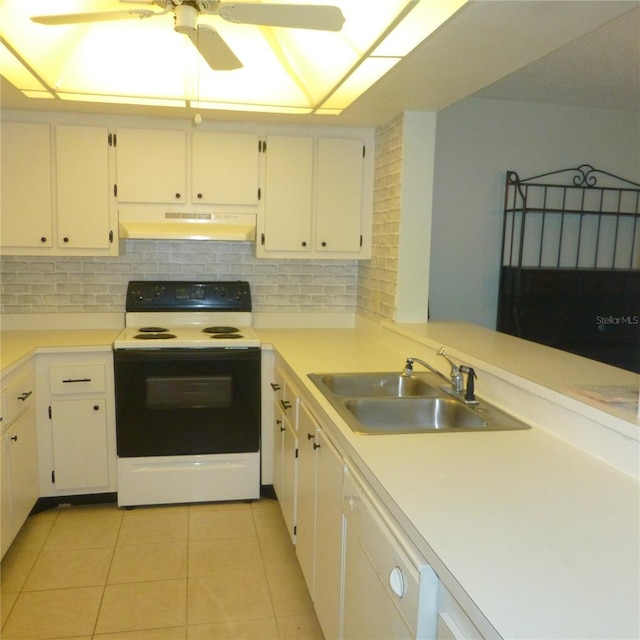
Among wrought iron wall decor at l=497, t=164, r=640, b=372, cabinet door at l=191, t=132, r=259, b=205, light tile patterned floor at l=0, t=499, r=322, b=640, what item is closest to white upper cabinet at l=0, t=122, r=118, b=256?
cabinet door at l=191, t=132, r=259, b=205

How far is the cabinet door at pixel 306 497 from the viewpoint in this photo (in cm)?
224

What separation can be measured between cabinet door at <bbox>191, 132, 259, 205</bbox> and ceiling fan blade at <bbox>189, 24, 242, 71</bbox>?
1.19 meters

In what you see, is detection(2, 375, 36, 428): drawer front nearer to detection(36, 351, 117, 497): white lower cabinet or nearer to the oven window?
detection(36, 351, 117, 497): white lower cabinet

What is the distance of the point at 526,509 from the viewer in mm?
1314

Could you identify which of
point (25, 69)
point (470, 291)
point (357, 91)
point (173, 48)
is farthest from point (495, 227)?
point (25, 69)

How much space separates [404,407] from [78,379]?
1801mm

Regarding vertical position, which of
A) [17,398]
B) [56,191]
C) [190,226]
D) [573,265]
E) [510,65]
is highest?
[510,65]

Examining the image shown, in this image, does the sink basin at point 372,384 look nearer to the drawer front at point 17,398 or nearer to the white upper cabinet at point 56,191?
the drawer front at point 17,398

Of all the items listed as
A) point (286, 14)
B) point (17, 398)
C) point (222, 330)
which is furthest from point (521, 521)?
point (222, 330)

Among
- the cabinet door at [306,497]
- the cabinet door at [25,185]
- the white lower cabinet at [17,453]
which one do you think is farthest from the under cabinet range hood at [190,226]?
the cabinet door at [306,497]

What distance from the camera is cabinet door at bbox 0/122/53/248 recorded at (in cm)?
323

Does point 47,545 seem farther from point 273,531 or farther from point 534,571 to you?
point 534,571

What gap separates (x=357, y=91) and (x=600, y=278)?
2.44m

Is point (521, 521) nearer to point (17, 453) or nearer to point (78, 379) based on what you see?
point (17, 453)
